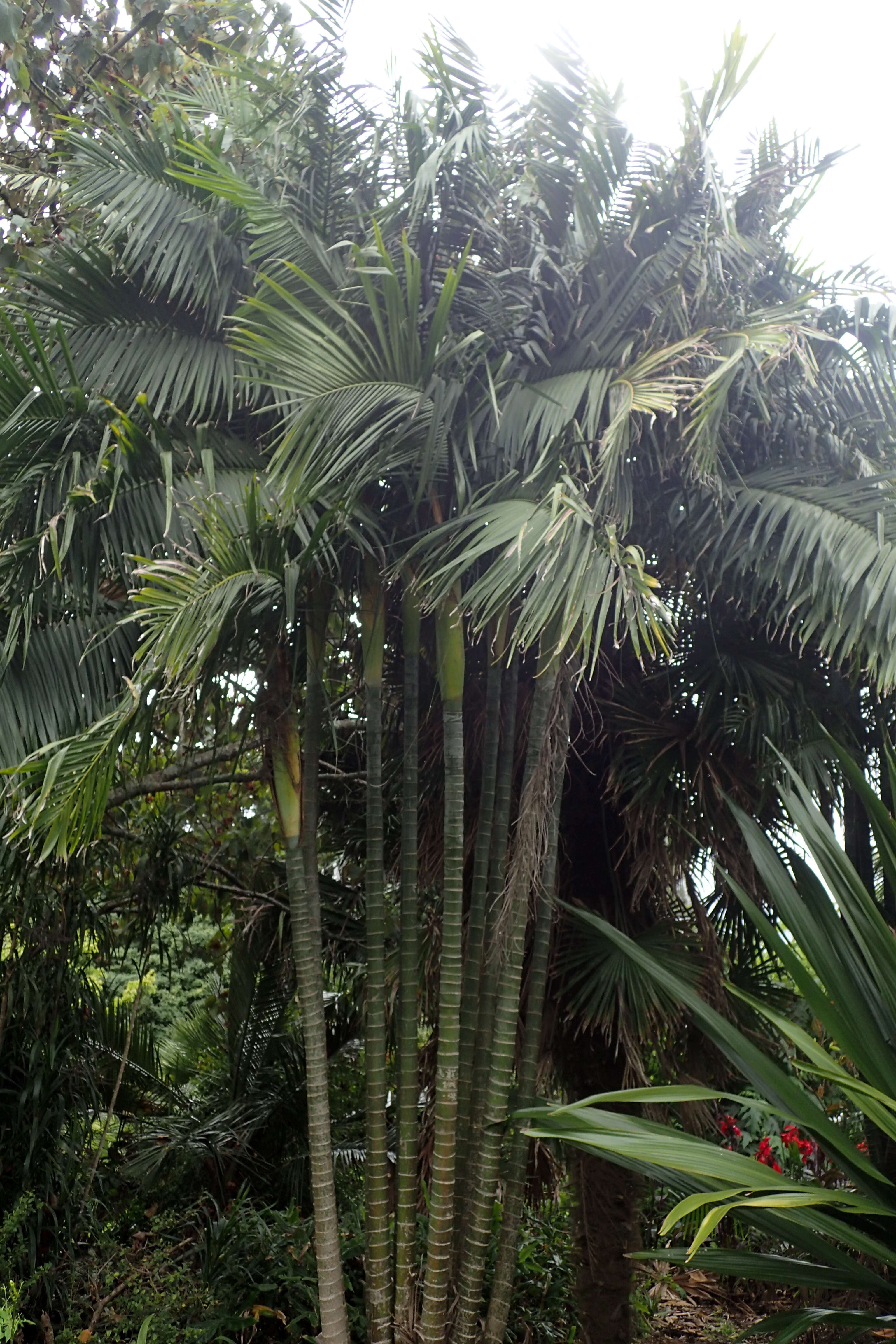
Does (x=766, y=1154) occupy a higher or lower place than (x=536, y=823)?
lower

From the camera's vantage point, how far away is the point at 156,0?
5707mm

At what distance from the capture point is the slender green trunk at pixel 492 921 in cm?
408

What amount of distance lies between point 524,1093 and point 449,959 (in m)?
0.61

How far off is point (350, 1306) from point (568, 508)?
4.03 meters

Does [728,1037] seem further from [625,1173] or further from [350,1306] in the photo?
[350,1306]

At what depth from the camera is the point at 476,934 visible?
13.7 feet

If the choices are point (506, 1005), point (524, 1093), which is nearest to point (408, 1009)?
point (506, 1005)

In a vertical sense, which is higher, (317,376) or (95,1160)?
(317,376)

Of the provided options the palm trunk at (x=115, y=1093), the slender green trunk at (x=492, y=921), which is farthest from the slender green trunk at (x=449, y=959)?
the palm trunk at (x=115, y=1093)

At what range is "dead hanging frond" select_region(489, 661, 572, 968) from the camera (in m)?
3.79

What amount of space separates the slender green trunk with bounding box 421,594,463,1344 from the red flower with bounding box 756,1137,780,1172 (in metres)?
2.98

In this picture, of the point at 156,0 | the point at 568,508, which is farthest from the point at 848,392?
the point at 156,0

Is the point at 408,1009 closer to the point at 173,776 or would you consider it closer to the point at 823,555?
the point at 173,776

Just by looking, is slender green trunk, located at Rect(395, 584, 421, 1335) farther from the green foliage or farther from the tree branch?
the tree branch
